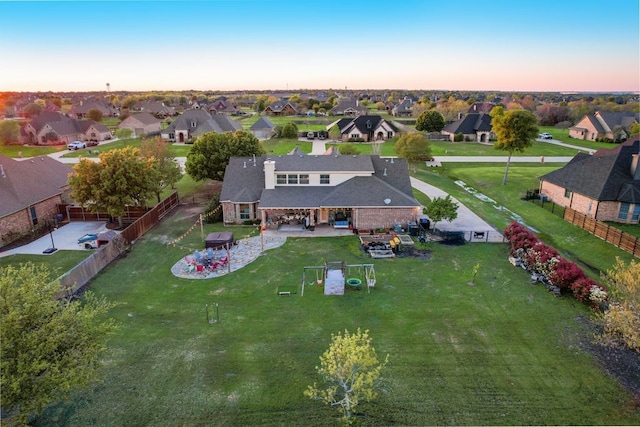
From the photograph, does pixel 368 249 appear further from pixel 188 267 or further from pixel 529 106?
pixel 529 106

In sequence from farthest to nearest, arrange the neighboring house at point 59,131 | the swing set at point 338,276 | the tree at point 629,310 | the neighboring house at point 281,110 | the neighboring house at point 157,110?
the neighboring house at point 281,110, the neighboring house at point 157,110, the neighboring house at point 59,131, the swing set at point 338,276, the tree at point 629,310

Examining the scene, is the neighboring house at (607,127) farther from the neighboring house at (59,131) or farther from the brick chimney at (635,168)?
the neighboring house at (59,131)

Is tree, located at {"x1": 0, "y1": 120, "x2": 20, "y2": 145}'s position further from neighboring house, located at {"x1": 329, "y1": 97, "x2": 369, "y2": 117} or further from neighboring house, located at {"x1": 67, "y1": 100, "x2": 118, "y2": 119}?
neighboring house, located at {"x1": 329, "y1": 97, "x2": 369, "y2": 117}

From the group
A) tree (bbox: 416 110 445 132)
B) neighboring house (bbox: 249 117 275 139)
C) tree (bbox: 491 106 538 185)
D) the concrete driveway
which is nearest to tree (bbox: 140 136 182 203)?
the concrete driveway

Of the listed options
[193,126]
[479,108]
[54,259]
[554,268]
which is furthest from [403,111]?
[54,259]

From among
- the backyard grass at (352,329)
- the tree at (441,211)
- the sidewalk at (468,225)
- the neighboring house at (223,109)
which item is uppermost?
the neighboring house at (223,109)

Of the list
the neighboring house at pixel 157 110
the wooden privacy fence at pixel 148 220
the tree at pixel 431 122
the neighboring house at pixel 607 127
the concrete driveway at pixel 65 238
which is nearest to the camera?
the concrete driveway at pixel 65 238

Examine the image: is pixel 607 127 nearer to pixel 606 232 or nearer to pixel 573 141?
pixel 573 141

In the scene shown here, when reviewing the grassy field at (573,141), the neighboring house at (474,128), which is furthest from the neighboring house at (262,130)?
the grassy field at (573,141)
